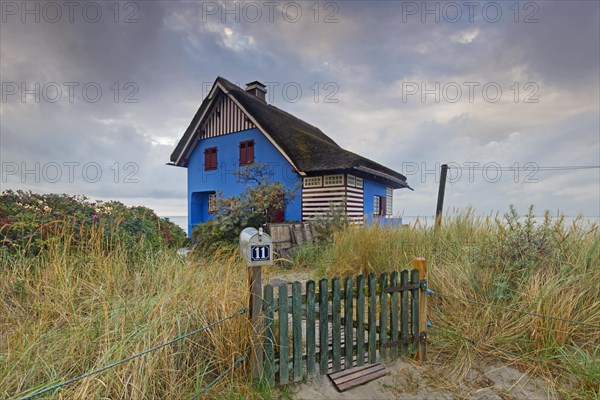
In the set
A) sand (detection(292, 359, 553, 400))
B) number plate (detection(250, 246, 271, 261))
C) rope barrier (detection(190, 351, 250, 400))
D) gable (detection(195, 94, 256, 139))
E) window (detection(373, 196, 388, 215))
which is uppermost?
gable (detection(195, 94, 256, 139))

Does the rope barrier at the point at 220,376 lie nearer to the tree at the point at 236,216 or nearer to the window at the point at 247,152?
the tree at the point at 236,216

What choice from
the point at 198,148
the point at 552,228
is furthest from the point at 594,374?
the point at 198,148

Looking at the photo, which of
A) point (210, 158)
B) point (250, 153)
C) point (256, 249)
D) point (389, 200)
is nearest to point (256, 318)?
point (256, 249)

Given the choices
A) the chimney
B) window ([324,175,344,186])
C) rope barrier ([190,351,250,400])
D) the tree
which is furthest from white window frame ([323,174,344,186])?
rope barrier ([190,351,250,400])

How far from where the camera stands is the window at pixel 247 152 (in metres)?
14.8

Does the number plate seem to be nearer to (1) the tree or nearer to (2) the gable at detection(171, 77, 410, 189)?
(1) the tree

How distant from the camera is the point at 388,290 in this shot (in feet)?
11.6

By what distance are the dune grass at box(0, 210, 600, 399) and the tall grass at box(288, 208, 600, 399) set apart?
0.6 inches

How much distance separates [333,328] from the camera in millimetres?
3172

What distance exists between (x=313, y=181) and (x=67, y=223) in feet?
32.3

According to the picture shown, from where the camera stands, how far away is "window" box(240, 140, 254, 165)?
14.8m

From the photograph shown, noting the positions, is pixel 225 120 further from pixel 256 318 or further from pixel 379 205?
pixel 256 318

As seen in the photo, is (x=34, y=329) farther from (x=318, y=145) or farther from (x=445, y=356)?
(x=318, y=145)

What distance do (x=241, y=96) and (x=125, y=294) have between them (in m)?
12.9
